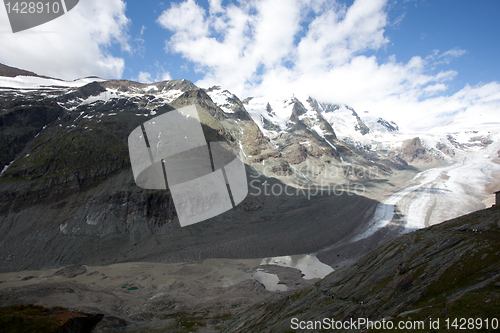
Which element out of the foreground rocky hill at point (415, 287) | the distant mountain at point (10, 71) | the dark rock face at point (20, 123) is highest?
the distant mountain at point (10, 71)

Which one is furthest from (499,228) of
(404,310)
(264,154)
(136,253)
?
(264,154)

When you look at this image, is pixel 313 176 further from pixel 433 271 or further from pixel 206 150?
pixel 433 271

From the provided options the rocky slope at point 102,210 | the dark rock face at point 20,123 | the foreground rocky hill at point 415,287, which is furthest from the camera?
the dark rock face at point 20,123

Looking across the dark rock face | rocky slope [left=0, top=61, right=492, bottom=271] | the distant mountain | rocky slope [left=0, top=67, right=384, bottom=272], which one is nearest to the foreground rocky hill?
rocky slope [left=0, top=61, right=492, bottom=271]

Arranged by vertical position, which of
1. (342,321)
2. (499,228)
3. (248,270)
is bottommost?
(248,270)

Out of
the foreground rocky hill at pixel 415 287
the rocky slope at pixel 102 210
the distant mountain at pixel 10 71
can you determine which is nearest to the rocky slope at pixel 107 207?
the rocky slope at pixel 102 210

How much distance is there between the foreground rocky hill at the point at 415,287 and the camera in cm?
1298

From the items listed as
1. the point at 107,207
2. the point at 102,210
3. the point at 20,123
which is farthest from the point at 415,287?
the point at 20,123

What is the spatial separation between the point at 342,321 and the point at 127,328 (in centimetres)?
2288

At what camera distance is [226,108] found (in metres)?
183

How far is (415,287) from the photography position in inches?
660

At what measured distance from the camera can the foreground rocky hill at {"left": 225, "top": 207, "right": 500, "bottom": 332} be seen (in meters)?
13.0

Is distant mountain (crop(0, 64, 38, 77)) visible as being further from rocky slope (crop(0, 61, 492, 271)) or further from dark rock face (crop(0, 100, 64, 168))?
dark rock face (crop(0, 100, 64, 168))

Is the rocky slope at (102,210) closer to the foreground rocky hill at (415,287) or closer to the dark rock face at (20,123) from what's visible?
the dark rock face at (20,123)
